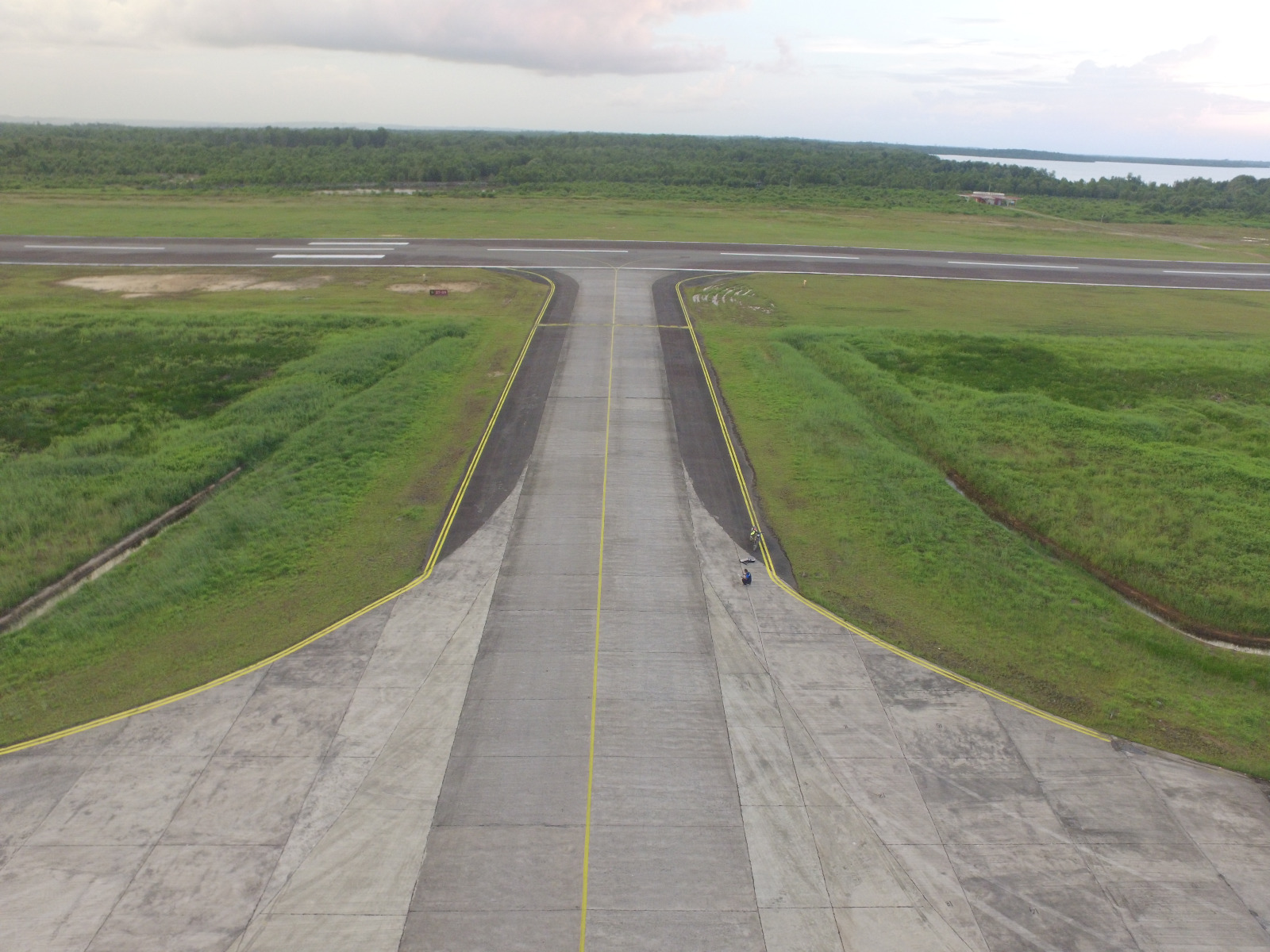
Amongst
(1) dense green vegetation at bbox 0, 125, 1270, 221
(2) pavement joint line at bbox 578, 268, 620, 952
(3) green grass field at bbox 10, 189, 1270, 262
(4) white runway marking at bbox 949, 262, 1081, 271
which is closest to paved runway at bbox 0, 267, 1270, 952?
(2) pavement joint line at bbox 578, 268, 620, 952

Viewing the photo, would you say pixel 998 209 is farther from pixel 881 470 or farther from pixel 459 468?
pixel 459 468

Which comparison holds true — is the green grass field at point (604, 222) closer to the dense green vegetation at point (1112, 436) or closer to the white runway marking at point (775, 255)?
the white runway marking at point (775, 255)

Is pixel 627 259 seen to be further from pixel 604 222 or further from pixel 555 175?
pixel 555 175

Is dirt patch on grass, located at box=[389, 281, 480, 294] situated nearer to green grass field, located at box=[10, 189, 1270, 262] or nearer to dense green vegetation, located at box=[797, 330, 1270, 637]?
green grass field, located at box=[10, 189, 1270, 262]

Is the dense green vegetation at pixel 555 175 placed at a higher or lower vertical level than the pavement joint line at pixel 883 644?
higher

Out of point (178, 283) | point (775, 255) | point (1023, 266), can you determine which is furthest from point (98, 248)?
point (1023, 266)

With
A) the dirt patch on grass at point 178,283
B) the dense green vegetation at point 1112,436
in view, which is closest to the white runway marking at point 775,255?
the dense green vegetation at point 1112,436

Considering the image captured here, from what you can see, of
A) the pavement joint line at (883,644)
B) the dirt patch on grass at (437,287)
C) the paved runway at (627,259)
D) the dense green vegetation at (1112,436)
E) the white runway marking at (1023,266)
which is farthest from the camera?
the white runway marking at (1023,266)
